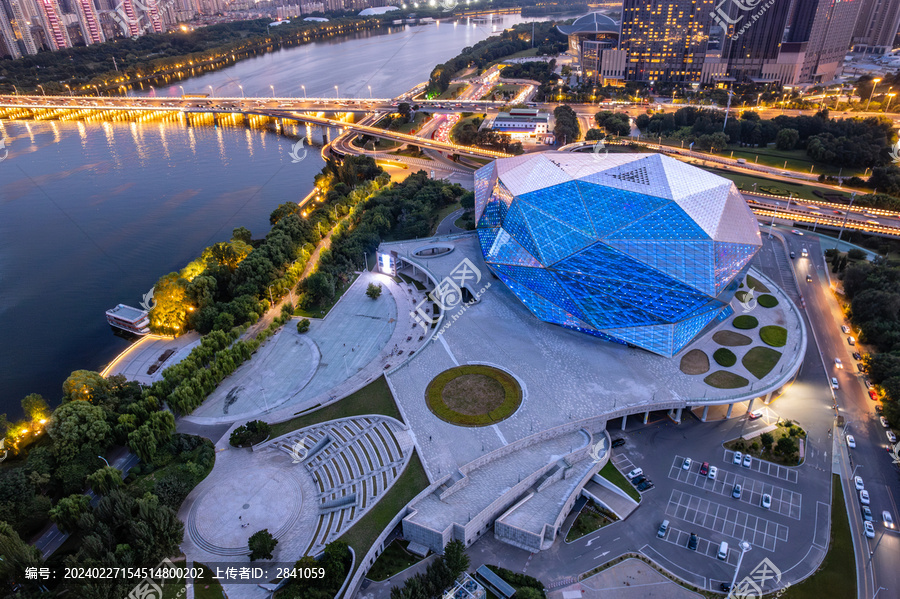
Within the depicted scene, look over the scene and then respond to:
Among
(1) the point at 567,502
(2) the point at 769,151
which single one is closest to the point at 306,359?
(1) the point at 567,502

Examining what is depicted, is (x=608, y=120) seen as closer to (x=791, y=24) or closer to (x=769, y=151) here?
(x=769, y=151)

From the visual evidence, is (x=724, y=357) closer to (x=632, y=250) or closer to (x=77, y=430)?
(x=632, y=250)

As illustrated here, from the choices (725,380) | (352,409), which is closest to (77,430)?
(352,409)

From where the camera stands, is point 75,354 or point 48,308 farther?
point 48,308

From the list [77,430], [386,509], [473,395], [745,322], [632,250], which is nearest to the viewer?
Result: [386,509]

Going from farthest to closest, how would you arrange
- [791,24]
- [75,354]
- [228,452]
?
[791,24] < [75,354] < [228,452]

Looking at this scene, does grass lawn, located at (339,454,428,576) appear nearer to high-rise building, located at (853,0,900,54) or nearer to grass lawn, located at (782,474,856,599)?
grass lawn, located at (782,474,856,599)

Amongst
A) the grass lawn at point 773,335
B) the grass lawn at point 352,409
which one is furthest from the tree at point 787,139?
the grass lawn at point 352,409
